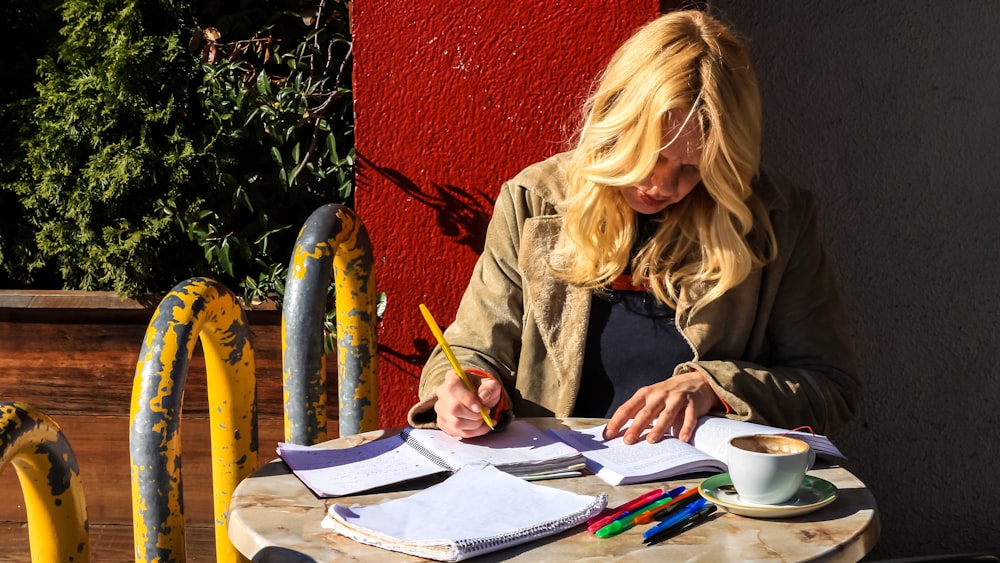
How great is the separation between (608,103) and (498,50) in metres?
0.60

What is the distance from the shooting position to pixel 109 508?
12.2ft

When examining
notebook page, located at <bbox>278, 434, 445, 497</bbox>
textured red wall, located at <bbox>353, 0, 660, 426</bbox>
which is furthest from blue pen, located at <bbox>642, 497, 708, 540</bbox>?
textured red wall, located at <bbox>353, 0, 660, 426</bbox>

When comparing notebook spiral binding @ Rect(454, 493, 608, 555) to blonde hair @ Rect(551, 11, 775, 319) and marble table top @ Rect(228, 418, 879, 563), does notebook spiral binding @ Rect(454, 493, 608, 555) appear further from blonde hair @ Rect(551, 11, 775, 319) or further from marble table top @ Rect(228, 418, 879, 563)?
blonde hair @ Rect(551, 11, 775, 319)

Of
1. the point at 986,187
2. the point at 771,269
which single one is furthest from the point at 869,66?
the point at 771,269

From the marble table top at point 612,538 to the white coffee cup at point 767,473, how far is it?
1.5 inches

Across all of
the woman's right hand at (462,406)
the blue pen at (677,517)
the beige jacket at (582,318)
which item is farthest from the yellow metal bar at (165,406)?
the blue pen at (677,517)

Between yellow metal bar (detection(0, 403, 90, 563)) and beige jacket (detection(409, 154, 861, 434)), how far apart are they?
813mm

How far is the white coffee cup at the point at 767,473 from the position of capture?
1555 mm

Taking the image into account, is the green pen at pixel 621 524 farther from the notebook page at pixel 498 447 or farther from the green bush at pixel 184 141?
the green bush at pixel 184 141

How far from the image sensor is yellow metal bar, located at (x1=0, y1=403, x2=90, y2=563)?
1409 millimetres

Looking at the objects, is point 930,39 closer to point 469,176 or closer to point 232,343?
point 469,176

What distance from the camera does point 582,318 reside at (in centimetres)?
239

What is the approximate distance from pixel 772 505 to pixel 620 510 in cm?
23

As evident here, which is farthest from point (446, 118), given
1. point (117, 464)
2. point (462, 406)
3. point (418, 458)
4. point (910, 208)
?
point (117, 464)
